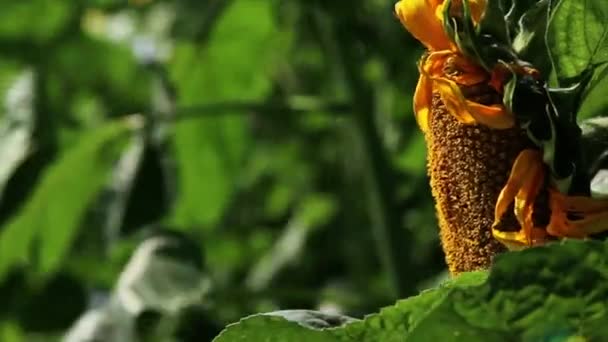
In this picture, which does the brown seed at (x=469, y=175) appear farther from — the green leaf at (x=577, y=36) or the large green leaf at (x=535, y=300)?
the large green leaf at (x=535, y=300)

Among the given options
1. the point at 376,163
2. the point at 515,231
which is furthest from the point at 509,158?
the point at 376,163

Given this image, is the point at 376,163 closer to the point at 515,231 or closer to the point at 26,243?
the point at 26,243

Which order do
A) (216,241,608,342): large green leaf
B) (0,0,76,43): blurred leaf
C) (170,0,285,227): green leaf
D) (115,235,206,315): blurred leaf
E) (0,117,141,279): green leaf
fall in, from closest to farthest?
(216,241,608,342): large green leaf, (115,235,206,315): blurred leaf, (0,117,141,279): green leaf, (170,0,285,227): green leaf, (0,0,76,43): blurred leaf

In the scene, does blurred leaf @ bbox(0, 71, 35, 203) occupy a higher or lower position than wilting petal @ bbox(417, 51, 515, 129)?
lower

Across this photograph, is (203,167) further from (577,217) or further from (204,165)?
(577,217)

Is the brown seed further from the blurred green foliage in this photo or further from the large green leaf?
the blurred green foliage

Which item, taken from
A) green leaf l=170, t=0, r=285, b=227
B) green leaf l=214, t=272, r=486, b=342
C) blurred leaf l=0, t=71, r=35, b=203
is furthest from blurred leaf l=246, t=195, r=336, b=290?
green leaf l=214, t=272, r=486, b=342

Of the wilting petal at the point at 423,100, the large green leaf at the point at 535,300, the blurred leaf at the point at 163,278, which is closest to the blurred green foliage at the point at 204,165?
the blurred leaf at the point at 163,278
